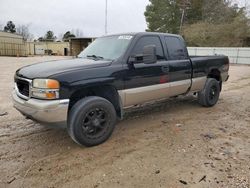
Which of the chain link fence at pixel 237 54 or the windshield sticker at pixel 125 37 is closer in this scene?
the windshield sticker at pixel 125 37

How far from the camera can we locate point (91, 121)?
4.05 metres

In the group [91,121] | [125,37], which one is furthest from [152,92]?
[91,121]

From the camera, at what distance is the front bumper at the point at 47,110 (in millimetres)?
3539

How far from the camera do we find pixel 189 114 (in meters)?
6.04

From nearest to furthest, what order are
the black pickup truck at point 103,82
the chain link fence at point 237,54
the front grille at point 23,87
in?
1. the black pickup truck at point 103,82
2. the front grille at point 23,87
3. the chain link fence at point 237,54

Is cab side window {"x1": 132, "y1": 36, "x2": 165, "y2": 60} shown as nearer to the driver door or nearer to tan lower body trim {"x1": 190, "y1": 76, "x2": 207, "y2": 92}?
the driver door

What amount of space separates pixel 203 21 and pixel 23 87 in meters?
39.6

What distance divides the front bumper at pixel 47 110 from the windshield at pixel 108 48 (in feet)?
4.76

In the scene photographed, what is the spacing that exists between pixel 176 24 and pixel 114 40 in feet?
131

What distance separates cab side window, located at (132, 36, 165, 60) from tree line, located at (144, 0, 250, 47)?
3166 cm

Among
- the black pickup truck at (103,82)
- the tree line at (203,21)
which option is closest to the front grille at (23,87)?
the black pickup truck at (103,82)

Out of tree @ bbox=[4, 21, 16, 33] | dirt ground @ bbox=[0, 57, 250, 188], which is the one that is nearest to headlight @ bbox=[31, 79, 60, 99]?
dirt ground @ bbox=[0, 57, 250, 188]

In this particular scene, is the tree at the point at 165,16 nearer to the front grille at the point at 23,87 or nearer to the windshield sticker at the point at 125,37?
the windshield sticker at the point at 125,37

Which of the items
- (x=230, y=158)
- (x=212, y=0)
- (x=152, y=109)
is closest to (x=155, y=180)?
(x=230, y=158)
